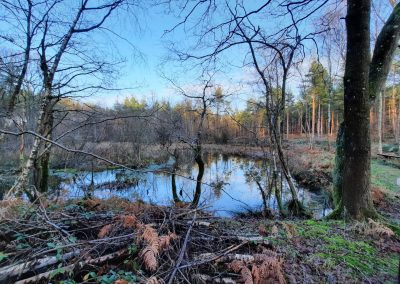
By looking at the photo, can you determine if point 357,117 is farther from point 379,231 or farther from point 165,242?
point 165,242

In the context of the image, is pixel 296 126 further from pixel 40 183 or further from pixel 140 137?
pixel 40 183

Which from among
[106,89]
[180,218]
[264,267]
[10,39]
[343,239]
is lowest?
[343,239]

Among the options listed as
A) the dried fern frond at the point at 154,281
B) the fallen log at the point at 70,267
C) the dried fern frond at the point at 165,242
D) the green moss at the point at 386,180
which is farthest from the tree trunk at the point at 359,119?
the green moss at the point at 386,180

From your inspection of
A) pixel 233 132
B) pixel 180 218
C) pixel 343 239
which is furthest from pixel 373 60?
pixel 233 132

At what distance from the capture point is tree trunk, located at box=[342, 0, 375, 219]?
4.08 meters

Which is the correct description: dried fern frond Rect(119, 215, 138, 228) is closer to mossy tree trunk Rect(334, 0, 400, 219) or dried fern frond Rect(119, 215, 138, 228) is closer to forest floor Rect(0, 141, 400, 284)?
forest floor Rect(0, 141, 400, 284)

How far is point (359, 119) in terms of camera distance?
4102 millimetres

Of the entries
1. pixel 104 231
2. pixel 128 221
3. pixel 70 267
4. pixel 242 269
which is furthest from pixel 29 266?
pixel 242 269

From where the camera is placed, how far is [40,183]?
695 centimetres

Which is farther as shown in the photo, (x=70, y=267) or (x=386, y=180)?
(x=386, y=180)

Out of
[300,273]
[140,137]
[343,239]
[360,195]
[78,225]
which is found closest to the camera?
[300,273]

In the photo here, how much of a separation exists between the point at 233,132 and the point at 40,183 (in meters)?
29.8

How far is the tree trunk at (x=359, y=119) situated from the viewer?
4082mm

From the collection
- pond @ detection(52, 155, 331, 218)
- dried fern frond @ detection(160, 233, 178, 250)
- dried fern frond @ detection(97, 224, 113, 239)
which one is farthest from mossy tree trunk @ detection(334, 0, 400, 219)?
dried fern frond @ detection(97, 224, 113, 239)
